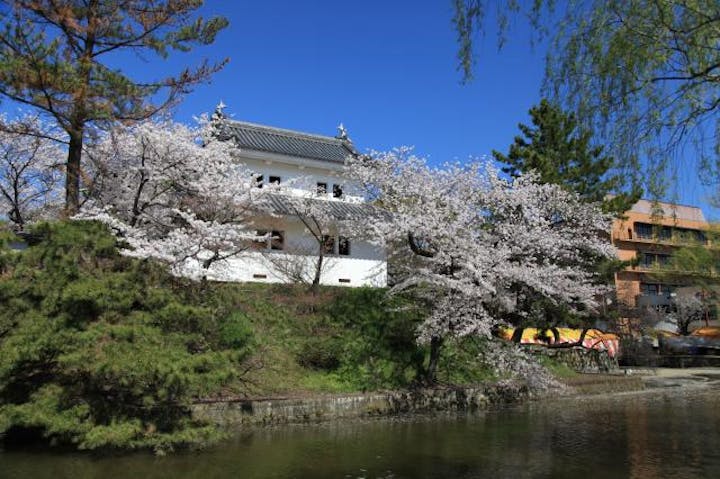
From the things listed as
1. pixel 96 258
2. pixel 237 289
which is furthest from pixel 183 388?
pixel 237 289

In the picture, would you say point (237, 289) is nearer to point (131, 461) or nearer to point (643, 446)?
point (131, 461)

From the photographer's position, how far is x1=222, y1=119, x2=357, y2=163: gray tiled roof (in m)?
23.7

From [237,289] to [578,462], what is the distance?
10.9 m

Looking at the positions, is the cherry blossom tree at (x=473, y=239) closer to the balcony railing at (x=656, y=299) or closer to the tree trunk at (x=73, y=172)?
the tree trunk at (x=73, y=172)

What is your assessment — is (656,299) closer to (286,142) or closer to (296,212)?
(286,142)

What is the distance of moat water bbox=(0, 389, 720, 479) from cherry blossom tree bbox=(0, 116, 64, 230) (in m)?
9.96

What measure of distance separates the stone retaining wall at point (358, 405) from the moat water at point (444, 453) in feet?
2.12

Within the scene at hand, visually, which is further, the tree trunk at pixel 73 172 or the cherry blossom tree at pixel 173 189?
the cherry blossom tree at pixel 173 189

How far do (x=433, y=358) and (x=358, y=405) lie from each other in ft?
10.5

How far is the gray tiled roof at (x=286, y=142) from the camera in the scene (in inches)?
933

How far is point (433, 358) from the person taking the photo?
15719 mm

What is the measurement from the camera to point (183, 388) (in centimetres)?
890

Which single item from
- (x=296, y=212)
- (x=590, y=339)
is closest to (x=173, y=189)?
(x=296, y=212)

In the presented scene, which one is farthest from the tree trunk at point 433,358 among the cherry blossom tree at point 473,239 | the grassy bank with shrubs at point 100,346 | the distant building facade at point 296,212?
the grassy bank with shrubs at point 100,346
